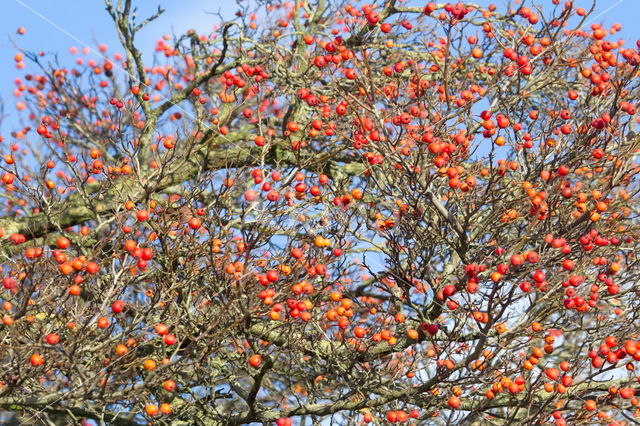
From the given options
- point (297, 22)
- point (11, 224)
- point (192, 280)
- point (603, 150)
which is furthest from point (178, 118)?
point (603, 150)

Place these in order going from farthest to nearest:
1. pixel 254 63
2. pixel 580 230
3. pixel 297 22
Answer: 1. pixel 297 22
2. pixel 254 63
3. pixel 580 230

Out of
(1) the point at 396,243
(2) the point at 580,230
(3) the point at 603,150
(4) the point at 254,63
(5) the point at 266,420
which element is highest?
(4) the point at 254,63

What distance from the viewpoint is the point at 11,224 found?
30.5 ft

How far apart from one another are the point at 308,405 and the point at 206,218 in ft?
7.28

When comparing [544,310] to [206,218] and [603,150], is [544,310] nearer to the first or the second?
[603,150]

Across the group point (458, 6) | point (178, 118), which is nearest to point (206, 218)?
point (458, 6)

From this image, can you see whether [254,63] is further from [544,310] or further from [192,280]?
[544,310]

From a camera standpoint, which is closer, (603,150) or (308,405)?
(603,150)

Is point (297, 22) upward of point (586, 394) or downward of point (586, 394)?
upward

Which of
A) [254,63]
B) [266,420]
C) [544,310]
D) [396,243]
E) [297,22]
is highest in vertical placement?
[297,22]

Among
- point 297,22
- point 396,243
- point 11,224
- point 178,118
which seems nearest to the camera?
point 396,243

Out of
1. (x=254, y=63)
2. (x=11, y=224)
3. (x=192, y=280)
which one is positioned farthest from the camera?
(x=254, y=63)

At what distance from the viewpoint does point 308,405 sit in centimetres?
671

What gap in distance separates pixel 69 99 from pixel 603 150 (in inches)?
429
